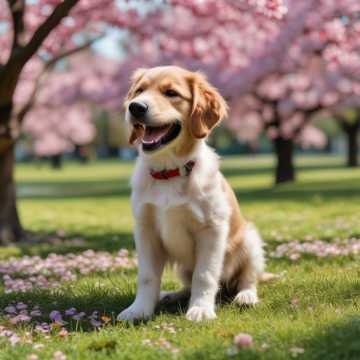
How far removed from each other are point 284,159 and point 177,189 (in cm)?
1831

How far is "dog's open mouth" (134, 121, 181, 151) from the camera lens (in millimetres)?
4148

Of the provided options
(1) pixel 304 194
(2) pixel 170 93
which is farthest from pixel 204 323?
(1) pixel 304 194

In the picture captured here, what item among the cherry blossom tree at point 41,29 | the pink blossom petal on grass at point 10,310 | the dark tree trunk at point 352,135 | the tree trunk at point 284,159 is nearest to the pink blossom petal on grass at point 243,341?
the pink blossom petal on grass at point 10,310

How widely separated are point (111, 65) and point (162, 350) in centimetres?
2403

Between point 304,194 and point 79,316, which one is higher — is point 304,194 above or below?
below

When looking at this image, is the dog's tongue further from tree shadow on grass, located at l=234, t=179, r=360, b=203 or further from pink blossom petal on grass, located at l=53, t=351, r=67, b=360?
tree shadow on grass, located at l=234, t=179, r=360, b=203

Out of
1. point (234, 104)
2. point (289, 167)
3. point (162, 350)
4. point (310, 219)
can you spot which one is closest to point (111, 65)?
point (234, 104)

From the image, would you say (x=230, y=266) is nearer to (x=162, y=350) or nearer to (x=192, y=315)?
(x=192, y=315)

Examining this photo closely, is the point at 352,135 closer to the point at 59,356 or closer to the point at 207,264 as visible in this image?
the point at 207,264

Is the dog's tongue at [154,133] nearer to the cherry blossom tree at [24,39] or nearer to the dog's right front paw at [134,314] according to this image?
the dog's right front paw at [134,314]

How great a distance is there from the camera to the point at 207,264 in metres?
4.25

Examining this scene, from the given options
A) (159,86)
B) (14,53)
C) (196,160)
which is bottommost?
(196,160)

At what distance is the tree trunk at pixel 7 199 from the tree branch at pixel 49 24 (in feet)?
6.05

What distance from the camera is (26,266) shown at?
260 inches
